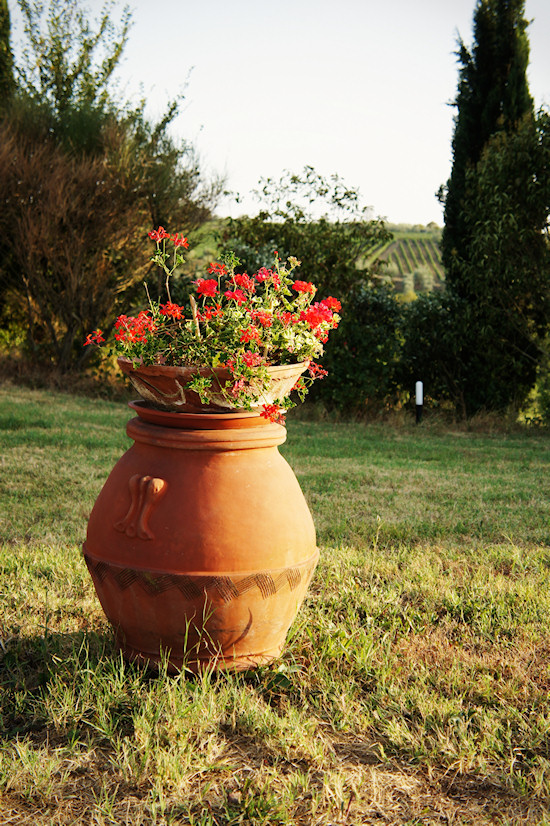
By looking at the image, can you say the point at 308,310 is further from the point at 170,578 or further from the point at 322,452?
the point at 322,452

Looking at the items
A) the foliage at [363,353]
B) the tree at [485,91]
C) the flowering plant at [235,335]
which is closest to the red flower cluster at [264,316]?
the flowering plant at [235,335]

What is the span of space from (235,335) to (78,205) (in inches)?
354

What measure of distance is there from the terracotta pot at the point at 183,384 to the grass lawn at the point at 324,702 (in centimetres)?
100

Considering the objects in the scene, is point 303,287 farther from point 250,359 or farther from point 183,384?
point 183,384

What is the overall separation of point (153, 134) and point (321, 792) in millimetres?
11197

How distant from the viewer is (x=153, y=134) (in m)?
11.7

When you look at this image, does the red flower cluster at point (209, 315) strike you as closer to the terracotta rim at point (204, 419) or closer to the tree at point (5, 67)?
the terracotta rim at point (204, 419)

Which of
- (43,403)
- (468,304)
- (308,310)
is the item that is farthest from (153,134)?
(308,310)

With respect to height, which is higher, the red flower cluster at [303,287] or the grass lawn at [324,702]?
the red flower cluster at [303,287]

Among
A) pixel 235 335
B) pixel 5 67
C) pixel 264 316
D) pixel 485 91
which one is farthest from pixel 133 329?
pixel 5 67

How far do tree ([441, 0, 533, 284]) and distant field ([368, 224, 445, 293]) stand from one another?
2359 cm

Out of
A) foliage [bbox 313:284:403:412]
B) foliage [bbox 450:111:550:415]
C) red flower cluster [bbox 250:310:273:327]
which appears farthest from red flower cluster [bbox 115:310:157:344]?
foliage [bbox 450:111:550:415]

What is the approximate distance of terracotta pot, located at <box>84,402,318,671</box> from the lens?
8.61 ft

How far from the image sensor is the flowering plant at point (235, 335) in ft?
8.80
